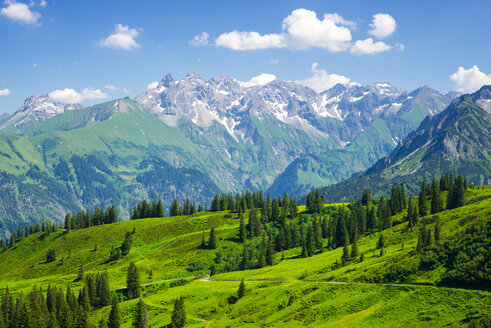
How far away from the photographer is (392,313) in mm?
78438

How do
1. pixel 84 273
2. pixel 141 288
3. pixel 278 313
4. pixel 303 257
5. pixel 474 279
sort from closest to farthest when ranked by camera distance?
pixel 474 279, pixel 278 313, pixel 141 288, pixel 303 257, pixel 84 273

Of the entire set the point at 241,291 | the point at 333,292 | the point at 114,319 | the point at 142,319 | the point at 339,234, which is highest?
the point at 333,292

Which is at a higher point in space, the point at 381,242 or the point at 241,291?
the point at 381,242

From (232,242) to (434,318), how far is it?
134985 mm

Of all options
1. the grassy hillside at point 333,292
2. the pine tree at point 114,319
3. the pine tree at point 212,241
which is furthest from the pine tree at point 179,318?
the pine tree at point 212,241

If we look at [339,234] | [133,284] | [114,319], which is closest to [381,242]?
[339,234]

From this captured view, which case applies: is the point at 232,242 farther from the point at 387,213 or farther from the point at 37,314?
the point at 37,314

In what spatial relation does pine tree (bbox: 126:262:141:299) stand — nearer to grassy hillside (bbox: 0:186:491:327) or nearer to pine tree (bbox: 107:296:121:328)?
grassy hillside (bbox: 0:186:491:327)

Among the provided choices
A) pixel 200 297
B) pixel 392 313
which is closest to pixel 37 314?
pixel 200 297

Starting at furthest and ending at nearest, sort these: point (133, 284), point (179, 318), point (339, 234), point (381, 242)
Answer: point (339, 234) < point (133, 284) < point (381, 242) < point (179, 318)

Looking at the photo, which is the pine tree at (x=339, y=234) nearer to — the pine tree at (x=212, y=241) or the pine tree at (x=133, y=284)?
the pine tree at (x=212, y=241)

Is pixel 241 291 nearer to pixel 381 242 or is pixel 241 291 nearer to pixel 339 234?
pixel 381 242

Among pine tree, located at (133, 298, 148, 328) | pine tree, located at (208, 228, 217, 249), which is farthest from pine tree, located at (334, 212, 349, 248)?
pine tree, located at (133, 298, 148, 328)

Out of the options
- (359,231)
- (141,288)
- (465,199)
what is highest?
(465,199)
